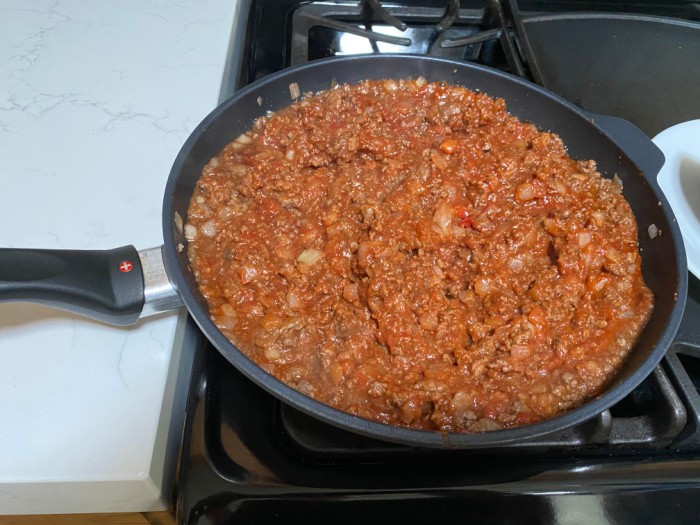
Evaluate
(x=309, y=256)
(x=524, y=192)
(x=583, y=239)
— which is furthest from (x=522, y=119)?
(x=309, y=256)

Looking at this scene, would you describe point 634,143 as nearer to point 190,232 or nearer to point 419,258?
point 419,258

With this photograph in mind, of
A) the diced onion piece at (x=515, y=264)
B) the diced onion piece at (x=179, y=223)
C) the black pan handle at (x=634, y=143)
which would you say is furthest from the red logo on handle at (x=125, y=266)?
the black pan handle at (x=634, y=143)

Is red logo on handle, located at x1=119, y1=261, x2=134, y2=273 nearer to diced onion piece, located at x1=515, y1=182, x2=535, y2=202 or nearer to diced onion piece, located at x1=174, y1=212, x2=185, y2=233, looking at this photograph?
diced onion piece, located at x1=174, y1=212, x2=185, y2=233

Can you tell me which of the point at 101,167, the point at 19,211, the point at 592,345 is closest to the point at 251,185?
the point at 101,167

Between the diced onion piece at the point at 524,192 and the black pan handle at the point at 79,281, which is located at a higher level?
the diced onion piece at the point at 524,192

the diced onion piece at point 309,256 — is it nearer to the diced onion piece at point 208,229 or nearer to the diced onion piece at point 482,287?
the diced onion piece at point 208,229

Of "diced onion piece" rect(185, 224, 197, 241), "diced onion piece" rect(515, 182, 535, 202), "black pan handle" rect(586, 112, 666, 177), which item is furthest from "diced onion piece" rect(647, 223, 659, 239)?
"diced onion piece" rect(185, 224, 197, 241)

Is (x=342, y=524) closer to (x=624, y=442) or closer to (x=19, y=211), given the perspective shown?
(x=624, y=442)
